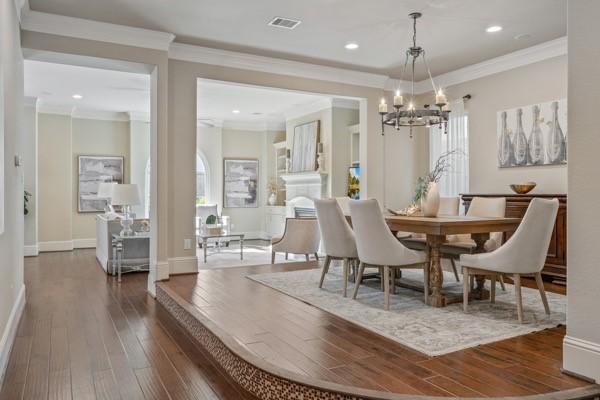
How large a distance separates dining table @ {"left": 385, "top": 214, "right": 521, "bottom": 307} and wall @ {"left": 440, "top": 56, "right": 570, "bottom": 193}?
5.97 ft

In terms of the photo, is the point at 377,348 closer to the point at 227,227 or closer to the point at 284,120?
the point at 227,227

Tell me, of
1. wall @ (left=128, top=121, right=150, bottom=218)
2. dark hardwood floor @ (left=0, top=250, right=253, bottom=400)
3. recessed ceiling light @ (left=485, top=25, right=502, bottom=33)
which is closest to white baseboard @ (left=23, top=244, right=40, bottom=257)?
wall @ (left=128, top=121, right=150, bottom=218)

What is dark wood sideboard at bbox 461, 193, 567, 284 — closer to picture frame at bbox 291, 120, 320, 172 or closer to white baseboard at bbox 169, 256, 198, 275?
white baseboard at bbox 169, 256, 198, 275

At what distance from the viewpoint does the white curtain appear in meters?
6.29

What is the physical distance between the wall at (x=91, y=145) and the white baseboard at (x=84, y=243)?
0.07 feet

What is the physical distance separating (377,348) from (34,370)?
2.11m

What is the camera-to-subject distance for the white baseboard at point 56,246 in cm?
852

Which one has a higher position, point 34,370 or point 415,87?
point 415,87

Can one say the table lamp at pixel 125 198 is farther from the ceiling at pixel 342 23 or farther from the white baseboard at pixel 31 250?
the white baseboard at pixel 31 250

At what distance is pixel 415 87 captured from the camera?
7039mm

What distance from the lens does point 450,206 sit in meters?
5.19

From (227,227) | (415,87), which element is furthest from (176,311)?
(227,227)

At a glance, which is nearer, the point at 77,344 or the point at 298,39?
the point at 77,344

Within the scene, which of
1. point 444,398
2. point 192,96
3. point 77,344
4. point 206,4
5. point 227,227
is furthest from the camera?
point 227,227
